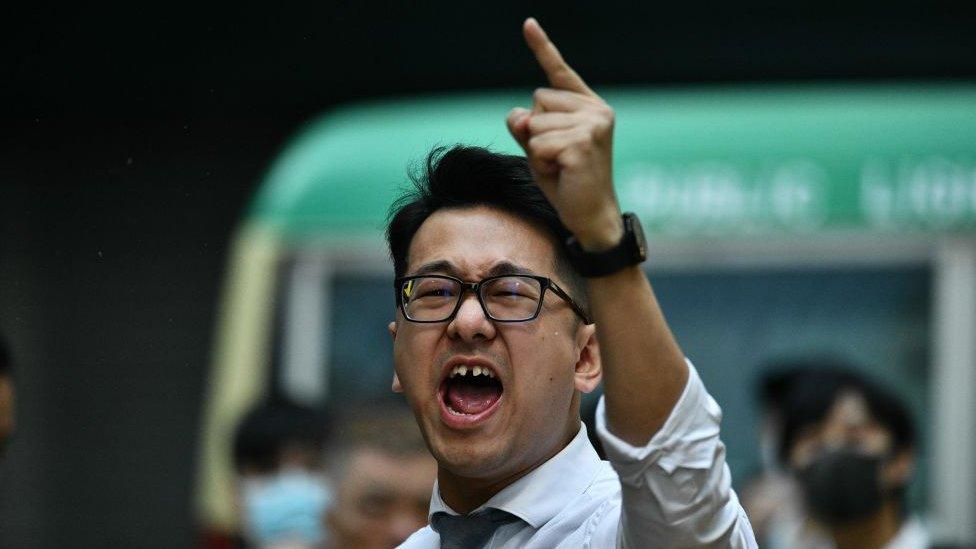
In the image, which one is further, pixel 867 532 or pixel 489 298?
pixel 867 532

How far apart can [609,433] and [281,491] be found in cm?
347

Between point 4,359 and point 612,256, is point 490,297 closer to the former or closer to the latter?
point 612,256

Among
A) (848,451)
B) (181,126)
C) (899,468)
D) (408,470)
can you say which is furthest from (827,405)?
(181,126)

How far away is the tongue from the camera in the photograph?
8.81 feet

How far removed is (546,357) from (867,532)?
190cm

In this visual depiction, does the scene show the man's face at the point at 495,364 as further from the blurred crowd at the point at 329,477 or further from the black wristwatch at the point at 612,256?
the blurred crowd at the point at 329,477

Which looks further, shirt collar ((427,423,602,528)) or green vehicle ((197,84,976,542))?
green vehicle ((197,84,976,542))

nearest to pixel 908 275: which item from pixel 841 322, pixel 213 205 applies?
pixel 841 322

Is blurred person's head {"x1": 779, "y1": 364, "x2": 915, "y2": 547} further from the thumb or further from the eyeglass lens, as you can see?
the thumb

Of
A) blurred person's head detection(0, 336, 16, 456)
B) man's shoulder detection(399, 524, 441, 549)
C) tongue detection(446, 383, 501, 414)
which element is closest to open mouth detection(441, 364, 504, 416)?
tongue detection(446, 383, 501, 414)

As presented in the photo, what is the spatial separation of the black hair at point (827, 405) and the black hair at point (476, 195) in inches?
93.8

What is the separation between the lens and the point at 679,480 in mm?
2213

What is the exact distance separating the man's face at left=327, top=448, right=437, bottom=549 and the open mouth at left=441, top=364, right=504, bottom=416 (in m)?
2.24

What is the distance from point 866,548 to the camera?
170 inches
